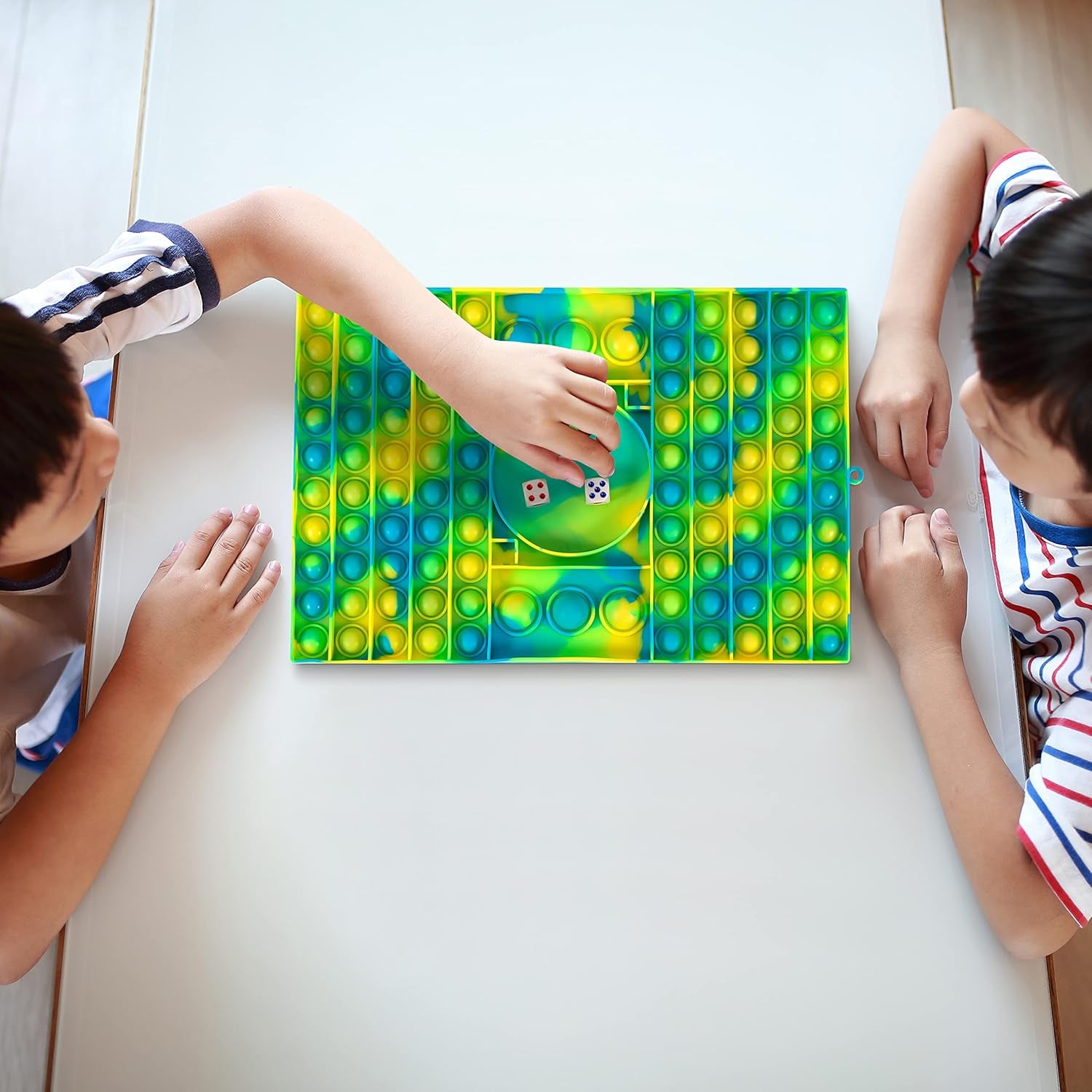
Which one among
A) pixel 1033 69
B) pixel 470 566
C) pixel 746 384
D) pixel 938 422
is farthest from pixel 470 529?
pixel 1033 69

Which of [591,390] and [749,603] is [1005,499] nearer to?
[749,603]

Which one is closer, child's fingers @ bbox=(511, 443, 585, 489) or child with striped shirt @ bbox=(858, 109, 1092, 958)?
child with striped shirt @ bbox=(858, 109, 1092, 958)

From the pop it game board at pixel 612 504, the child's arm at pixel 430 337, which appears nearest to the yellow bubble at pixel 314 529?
the pop it game board at pixel 612 504


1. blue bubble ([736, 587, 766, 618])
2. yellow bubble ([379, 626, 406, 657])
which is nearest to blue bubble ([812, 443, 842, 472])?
blue bubble ([736, 587, 766, 618])

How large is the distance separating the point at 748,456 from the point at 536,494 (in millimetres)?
157

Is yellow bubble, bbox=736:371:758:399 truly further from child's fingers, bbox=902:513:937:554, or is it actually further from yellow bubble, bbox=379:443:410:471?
yellow bubble, bbox=379:443:410:471

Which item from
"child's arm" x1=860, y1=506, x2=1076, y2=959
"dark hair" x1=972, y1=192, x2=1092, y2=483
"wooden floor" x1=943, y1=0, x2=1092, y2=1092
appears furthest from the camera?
"wooden floor" x1=943, y1=0, x2=1092, y2=1092

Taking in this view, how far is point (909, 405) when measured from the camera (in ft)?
1.93

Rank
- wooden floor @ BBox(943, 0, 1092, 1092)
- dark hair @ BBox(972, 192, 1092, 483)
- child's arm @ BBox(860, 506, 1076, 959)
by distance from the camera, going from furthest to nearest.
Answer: wooden floor @ BBox(943, 0, 1092, 1092), child's arm @ BBox(860, 506, 1076, 959), dark hair @ BBox(972, 192, 1092, 483)

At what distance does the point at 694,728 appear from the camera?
23.1 inches

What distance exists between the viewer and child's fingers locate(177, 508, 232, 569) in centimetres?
59

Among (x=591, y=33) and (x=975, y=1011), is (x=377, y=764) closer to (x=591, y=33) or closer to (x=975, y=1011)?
(x=975, y=1011)

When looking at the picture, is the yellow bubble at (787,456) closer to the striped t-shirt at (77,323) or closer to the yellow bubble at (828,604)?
the yellow bubble at (828,604)

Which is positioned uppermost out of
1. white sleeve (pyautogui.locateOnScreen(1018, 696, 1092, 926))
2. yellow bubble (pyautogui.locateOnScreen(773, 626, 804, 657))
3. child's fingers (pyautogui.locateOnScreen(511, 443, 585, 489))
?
child's fingers (pyautogui.locateOnScreen(511, 443, 585, 489))
